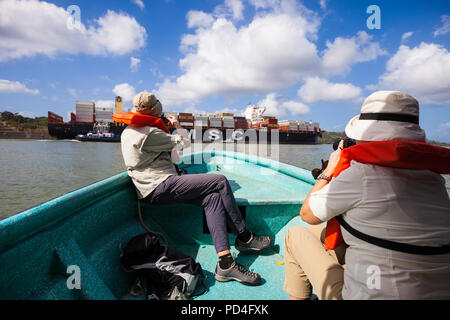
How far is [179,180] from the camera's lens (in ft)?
5.35

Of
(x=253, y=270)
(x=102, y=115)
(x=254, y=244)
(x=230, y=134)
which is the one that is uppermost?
(x=102, y=115)

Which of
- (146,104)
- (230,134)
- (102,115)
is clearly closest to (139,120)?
(146,104)

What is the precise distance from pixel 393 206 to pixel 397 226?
59 millimetres

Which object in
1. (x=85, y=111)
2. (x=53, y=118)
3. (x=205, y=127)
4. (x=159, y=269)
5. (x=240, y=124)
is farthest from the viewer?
(x=240, y=124)

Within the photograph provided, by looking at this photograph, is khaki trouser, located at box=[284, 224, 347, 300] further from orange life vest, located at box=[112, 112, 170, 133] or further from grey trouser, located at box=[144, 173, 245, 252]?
orange life vest, located at box=[112, 112, 170, 133]

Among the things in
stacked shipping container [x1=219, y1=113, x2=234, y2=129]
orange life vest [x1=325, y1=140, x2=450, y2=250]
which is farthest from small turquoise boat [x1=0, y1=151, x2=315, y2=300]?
stacked shipping container [x1=219, y1=113, x2=234, y2=129]

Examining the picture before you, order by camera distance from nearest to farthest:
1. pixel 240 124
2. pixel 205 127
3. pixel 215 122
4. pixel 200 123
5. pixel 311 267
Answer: pixel 311 267 → pixel 205 127 → pixel 200 123 → pixel 215 122 → pixel 240 124

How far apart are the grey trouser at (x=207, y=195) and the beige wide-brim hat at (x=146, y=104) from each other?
0.50 meters

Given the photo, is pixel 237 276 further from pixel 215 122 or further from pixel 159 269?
pixel 215 122

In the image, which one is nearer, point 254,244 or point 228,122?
point 254,244

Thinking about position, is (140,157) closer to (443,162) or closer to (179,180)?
(179,180)

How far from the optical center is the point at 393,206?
0.72m

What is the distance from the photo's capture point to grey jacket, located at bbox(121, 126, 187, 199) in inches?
63.5

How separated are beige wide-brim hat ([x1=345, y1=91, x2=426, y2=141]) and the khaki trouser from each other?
0.50 metres
